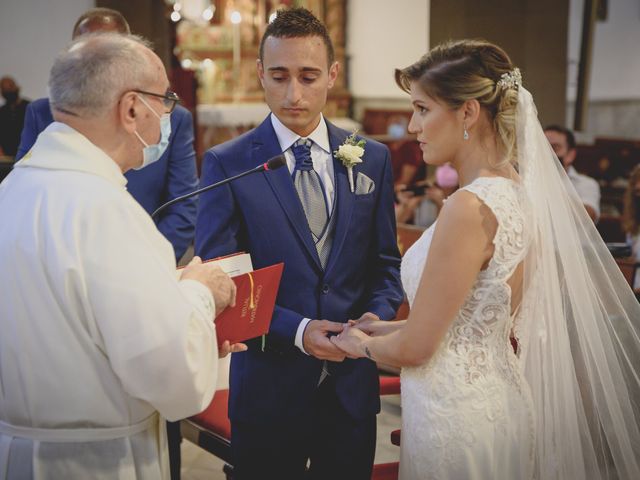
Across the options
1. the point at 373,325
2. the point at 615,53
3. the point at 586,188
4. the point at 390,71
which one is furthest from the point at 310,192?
the point at 390,71

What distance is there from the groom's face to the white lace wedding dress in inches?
22.2

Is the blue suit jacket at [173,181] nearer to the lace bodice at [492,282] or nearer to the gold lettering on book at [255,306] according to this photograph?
the gold lettering on book at [255,306]

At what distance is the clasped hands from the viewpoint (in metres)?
2.16

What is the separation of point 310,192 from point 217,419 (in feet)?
4.32

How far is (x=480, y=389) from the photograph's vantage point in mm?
A: 2027

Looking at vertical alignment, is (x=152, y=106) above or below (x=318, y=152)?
above

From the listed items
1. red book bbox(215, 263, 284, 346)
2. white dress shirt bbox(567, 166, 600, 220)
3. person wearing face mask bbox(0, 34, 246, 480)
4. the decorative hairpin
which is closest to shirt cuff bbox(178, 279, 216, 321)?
person wearing face mask bbox(0, 34, 246, 480)

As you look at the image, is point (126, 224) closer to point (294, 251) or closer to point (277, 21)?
point (294, 251)

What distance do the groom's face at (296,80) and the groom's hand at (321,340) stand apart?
0.60m

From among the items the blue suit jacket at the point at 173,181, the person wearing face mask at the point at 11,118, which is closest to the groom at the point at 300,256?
the blue suit jacket at the point at 173,181

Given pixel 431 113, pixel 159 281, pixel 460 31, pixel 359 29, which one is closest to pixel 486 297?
pixel 431 113

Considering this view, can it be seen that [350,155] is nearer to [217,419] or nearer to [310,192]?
[310,192]

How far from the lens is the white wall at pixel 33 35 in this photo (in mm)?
6602

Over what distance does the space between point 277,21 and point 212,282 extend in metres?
0.96
